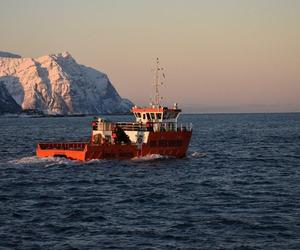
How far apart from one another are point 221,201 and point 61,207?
1087 cm

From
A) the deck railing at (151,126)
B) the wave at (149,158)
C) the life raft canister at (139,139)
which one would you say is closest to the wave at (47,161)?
the wave at (149,158)

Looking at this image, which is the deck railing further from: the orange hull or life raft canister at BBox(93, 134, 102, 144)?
life raft canister at BBox(93, 134, 102, 144)

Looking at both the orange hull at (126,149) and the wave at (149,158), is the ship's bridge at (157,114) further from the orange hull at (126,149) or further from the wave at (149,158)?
the wave at (149,158)

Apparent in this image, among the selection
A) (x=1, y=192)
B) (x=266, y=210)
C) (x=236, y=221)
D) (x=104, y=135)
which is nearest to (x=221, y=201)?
(x=266, y=210)

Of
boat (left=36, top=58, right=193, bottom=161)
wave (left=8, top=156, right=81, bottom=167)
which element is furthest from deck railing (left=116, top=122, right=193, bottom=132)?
wave (left=8, top=156, right=81, bottom=167)

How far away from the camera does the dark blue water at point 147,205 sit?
3088cm

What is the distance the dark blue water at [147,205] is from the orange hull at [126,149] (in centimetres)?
A: 127

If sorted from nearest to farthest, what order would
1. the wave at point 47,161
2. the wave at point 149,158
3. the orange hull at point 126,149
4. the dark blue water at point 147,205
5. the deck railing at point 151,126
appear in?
the dark blue water at point 147,205 → the wave at point 47,161 → the orange hull at point 126,149 → the wave at point 149,158 → the deck railing at point 151,126

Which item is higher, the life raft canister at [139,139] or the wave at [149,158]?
the life raft canister at [139,139]

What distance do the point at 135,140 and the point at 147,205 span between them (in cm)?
2783

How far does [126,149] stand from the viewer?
65.2 meters

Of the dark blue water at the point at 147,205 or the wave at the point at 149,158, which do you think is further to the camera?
the wave at the point at 149,158

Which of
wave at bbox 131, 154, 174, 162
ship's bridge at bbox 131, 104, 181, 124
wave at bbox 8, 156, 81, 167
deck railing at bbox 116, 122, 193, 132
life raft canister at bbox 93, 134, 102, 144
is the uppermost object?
ship's bridge at bbox 131, 104, 181, 124

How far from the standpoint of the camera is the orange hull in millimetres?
63906
